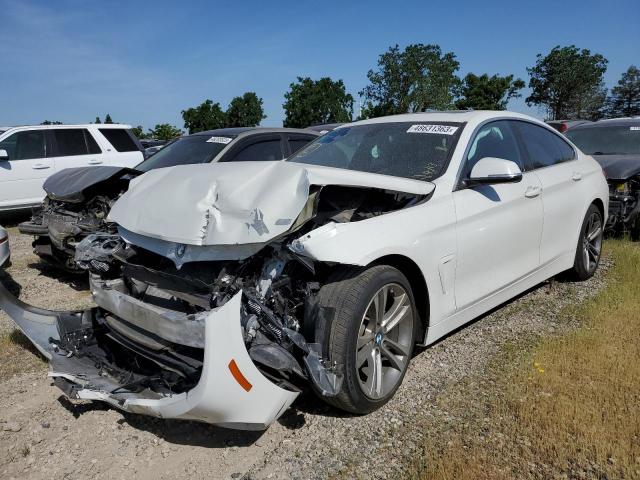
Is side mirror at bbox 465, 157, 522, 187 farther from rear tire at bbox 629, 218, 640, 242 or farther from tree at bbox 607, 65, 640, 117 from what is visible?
tree at bbox 607, 65, 640, 117

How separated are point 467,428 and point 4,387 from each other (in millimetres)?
3086

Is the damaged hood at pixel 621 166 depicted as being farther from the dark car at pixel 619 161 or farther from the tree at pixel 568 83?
the tree at pixel 568 83

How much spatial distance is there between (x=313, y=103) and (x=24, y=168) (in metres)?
38.4

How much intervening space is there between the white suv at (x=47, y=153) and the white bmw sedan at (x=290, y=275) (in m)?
7.54

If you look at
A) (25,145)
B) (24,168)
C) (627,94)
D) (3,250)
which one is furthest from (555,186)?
(627,94)

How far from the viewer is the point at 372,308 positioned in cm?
297

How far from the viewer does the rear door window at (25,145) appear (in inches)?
400

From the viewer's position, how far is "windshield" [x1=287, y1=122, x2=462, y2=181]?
3.66 m

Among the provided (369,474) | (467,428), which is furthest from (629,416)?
(369,474)

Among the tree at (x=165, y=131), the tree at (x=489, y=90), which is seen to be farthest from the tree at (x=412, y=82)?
the tree at (x=165, y=131)

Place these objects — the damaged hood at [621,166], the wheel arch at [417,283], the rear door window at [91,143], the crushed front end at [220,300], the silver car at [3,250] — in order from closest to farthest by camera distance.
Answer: the crushed front end at [220,300] → the wheel arch at [417,283] → the silver car at [3,250] → the damaged hood at [621,166] → the rear door window at [91,143]

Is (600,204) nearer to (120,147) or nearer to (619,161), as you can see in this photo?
(619,161)

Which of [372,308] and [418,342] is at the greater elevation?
[372,308]

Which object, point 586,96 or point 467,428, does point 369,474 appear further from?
point 586,96
